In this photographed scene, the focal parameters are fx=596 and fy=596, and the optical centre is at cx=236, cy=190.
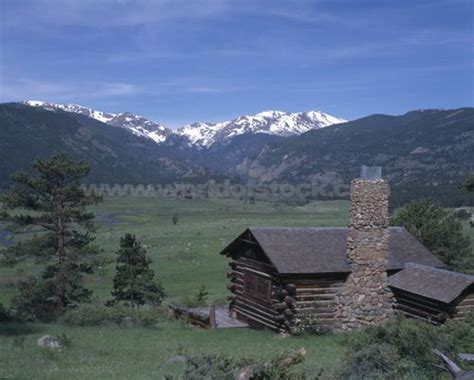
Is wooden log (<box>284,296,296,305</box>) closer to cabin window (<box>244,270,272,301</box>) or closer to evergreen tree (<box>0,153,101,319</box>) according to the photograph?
cabin window (<box>244,270,272,301</box>)

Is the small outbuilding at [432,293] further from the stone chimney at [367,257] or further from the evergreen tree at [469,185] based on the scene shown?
the evergreen tree at [469,185]

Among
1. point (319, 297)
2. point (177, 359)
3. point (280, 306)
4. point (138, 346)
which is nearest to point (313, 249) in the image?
point (319, 297)

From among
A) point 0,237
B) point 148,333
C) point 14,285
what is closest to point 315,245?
point 148,333

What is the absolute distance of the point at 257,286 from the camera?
89.1 ft

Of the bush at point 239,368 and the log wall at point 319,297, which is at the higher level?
the bush at point 239,368

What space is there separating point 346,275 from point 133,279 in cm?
1292

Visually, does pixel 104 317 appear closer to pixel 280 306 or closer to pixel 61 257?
pixel 61 257

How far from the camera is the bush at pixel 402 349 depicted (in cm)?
1041

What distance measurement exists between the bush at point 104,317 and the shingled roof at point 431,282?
11146 millimetres

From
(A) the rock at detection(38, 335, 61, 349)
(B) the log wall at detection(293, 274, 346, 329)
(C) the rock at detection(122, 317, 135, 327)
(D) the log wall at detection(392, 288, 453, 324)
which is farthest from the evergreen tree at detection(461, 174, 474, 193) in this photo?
(A) the rock at detection(38, 335, 61, 349)

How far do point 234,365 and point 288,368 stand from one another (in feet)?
3.00

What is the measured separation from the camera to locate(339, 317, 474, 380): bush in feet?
34.1

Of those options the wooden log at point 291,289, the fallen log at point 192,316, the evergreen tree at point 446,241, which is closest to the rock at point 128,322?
the fallen log at point 192,316

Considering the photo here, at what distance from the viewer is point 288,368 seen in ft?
28.2
